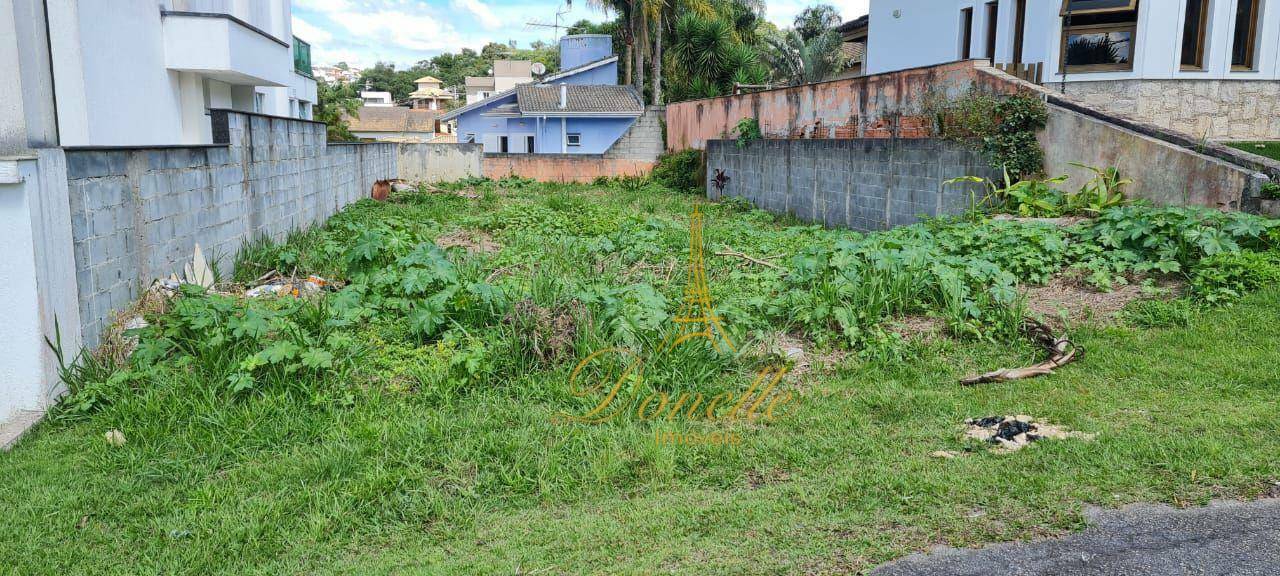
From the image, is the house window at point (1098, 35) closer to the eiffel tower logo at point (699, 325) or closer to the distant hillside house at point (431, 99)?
the eiffel tower logo at point (699, 325)

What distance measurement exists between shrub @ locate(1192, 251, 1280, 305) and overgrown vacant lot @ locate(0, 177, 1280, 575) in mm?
25

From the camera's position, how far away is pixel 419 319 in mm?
5621

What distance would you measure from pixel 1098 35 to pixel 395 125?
50019 millimetres

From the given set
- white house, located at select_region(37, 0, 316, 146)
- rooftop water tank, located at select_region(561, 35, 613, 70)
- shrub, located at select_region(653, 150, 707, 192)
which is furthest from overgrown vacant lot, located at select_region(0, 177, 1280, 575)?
rooftop water tank, located at select_region(561, 35, 613, 70)

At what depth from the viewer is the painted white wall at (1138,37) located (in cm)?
1337

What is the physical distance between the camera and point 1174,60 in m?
13.4

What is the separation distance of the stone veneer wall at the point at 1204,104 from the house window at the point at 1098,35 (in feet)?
1.49

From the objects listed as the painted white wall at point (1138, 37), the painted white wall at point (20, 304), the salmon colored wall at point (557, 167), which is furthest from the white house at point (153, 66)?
the painted white wall at point (1138, 37)

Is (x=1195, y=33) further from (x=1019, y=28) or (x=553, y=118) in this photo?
(x=553, y=118)

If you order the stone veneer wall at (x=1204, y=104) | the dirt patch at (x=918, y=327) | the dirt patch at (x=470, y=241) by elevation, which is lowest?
the dirt patch at (x=918, y=327)

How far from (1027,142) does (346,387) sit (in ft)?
28.4

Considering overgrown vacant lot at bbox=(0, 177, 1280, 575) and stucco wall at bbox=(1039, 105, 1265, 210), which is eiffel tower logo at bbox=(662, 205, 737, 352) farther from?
stucco wall at bbox=(1039, 105, 1265, 210)

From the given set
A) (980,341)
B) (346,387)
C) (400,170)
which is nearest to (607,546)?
(346,387)

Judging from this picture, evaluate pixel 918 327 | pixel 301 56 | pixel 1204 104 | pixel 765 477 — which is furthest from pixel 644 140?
pixel 765 477
